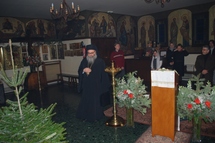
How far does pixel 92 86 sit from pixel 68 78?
5.60 metres

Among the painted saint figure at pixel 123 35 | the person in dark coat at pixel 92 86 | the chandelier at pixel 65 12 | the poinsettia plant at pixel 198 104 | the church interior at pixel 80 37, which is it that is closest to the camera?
the poinsettia plant at pixel 198 104

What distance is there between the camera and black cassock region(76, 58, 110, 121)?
484 cm

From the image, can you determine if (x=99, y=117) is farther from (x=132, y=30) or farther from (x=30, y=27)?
(x=132, y=30)

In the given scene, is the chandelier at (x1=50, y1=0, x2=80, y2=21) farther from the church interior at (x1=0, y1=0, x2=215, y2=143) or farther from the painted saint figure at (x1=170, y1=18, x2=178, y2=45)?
the painted saint figure at (x1=170, y1=18, x2=178, y2=45)

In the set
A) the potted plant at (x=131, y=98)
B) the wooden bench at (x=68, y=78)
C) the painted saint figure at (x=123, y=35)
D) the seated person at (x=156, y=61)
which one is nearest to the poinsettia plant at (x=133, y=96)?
the potted plant at (x=131, y=98)

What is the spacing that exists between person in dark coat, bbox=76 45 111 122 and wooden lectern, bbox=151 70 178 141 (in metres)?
1.74

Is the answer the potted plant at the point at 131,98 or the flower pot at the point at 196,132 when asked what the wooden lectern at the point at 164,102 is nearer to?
the flower pot at the point at 196,132

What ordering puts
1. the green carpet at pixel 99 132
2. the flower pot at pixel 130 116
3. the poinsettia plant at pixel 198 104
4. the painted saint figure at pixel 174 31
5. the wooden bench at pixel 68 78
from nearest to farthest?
1. the poinsettia plant at pixel 198 104
2. the green carpet at pixel 99 132
3. the flower pot at pixel 130 116
4. the wooden bench at pixel 68 78
5. the painted saint figure at pixel 174 31

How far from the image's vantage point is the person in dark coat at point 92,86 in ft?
15.9

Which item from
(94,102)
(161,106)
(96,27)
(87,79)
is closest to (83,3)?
(96,27)

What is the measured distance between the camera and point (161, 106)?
3467mm

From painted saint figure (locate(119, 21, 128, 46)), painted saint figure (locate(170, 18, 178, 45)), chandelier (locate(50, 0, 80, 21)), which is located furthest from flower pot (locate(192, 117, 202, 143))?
painted saint figure (locate(119, 21, 128, 46))

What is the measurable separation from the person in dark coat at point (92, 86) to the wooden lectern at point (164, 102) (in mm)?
1737

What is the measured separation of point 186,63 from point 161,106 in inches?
296
